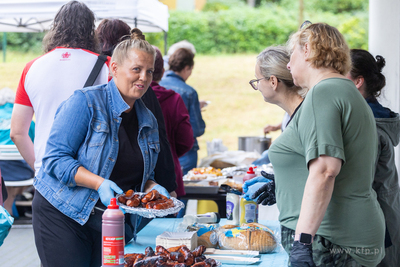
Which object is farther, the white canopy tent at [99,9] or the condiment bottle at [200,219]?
the white canopy tent at [99,9]

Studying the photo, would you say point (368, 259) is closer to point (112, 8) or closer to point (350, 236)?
point (350, 236)

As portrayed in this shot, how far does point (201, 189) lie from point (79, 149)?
1600 mm

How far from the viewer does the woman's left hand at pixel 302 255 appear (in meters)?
1.54

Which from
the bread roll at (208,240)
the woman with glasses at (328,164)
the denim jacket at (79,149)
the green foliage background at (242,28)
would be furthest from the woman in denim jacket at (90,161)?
the green foliage background at (242,28)

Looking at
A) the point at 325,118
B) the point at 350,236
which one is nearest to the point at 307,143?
the point at 325,118

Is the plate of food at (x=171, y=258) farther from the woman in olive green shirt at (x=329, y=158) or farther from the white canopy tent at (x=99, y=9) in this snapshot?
the white canopy tent at (x=99, y=9)

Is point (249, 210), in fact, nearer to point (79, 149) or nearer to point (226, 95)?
point (79, 149)

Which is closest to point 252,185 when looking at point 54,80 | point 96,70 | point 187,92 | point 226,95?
point 96,70

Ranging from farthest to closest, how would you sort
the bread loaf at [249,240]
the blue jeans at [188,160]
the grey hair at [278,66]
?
the blue jeans at [188,160] < the grey hair at [278,66] < the bread loaf at [249,240]

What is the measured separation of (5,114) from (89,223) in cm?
395

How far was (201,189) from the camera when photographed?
348 cm

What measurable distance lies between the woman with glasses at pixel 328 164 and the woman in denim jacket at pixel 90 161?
72cm

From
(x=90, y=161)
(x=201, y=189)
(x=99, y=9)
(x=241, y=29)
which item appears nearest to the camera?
(x=90, y=161)

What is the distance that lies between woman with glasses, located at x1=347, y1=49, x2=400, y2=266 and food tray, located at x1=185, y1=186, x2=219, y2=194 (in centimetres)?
135
